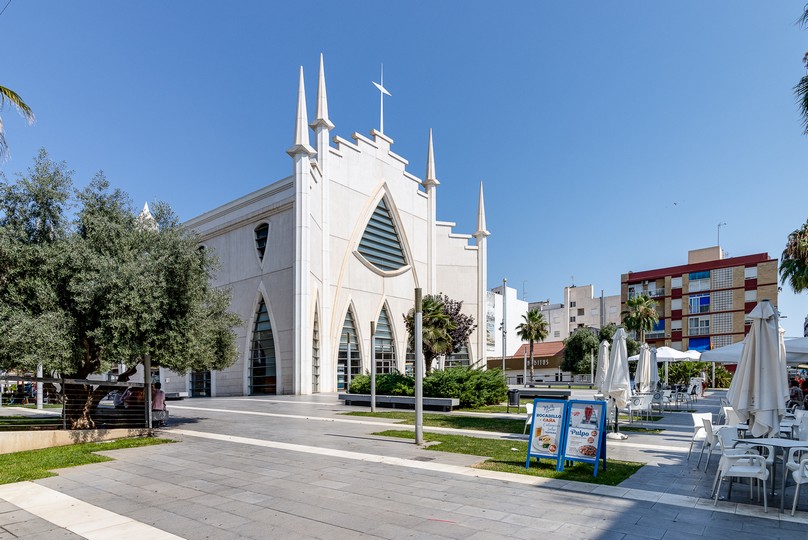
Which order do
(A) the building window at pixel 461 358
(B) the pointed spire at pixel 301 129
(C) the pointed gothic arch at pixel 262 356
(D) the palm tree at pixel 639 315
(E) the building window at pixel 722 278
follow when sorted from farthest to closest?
(E) the building window at pixel 722 278, (A) the building window at pixel 461 358, (D) the palm tree at pixel 639 315, (C) the pointed gothic arch at pixel 262 356, (B) the pointed spire at pixel 301 129

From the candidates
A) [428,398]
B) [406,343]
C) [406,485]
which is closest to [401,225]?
[406,343]

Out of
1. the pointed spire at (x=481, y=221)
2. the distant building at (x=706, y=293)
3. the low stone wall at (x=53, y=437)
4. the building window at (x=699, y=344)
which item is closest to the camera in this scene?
the low stone wall at (x=53, y=437)

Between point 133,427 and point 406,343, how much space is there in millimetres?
28848

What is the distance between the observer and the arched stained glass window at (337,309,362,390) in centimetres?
3634

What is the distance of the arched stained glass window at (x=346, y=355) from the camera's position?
119ft

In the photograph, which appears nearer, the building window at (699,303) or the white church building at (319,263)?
the white church building at (319,263)

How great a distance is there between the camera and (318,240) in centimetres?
3428

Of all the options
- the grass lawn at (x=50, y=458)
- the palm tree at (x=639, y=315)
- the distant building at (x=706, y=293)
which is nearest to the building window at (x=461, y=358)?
the palm tree at (x=639, y=315)

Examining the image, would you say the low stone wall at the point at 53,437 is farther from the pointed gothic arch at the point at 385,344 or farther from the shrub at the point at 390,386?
the pointed gothic arch at the point at 385,344

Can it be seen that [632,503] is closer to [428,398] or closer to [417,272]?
[428,398]

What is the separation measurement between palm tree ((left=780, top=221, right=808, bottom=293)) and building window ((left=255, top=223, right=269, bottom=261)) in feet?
92.5

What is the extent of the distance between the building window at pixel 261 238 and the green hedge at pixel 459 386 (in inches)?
578

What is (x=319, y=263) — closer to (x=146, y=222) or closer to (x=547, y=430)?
(x=146, y=222)

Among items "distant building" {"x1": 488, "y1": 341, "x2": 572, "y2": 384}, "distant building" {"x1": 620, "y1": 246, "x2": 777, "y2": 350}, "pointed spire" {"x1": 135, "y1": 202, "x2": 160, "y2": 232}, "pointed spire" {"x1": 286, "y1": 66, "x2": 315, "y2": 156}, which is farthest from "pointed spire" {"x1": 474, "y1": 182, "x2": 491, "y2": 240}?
"pointed spire" {"x1": 135, "y1": 202, "x2": 160, "y2": 232}
